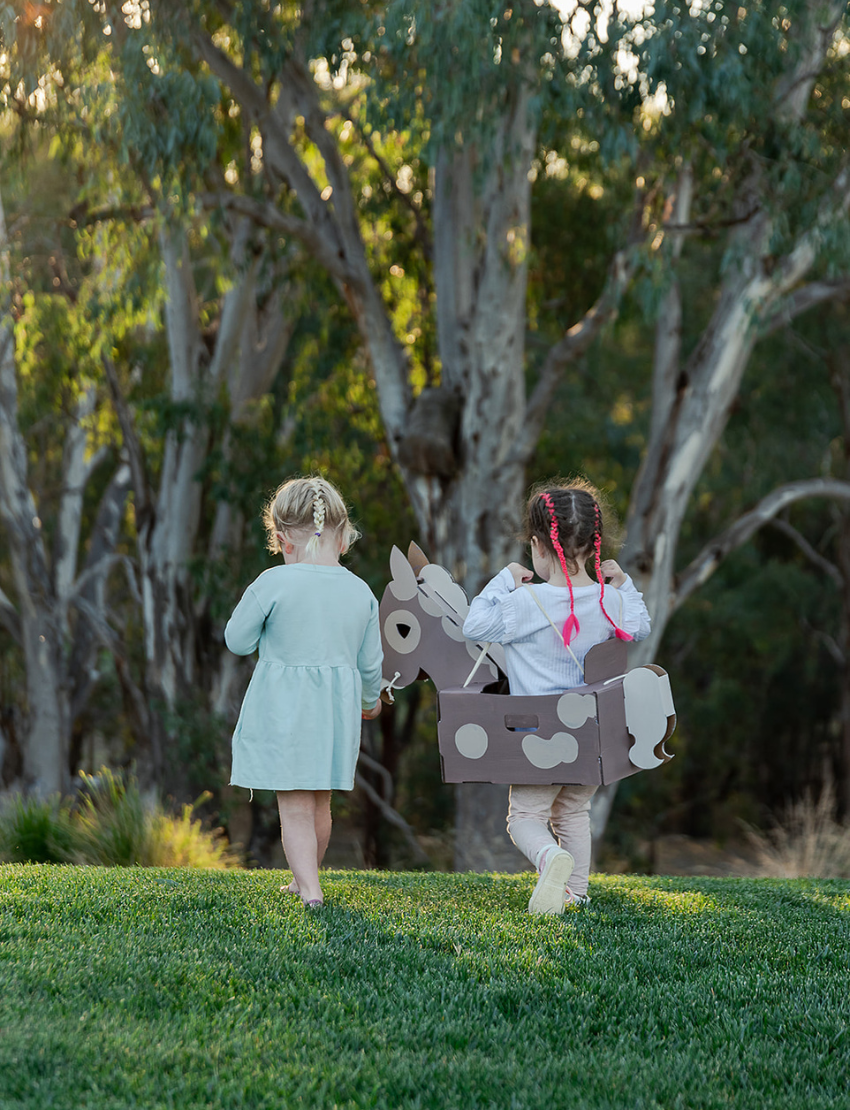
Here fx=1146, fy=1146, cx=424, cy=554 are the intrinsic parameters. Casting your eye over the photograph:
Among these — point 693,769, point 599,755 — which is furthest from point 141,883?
point 693,769

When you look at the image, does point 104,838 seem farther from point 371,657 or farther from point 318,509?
point 318,509

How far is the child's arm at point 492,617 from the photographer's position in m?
4.08

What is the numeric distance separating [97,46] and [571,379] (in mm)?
10317

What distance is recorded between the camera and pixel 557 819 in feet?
14.1

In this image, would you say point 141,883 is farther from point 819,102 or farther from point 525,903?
point 819,102

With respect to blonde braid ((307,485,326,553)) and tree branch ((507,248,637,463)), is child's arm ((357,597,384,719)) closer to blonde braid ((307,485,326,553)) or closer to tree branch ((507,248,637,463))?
blonde braid ((307,485,326,553))

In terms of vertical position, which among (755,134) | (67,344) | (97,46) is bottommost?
(67,344)

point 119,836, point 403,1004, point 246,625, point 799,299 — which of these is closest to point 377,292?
point 799,299

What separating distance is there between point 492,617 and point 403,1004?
5.03ft

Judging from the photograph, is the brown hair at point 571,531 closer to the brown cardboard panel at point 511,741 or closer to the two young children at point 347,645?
the two young children at point 347,645

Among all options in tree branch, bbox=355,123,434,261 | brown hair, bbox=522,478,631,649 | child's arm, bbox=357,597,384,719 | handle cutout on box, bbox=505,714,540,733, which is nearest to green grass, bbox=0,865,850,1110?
handle cutout on box, bbox=505,714,540,733

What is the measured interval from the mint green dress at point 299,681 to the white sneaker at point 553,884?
28.4 inches

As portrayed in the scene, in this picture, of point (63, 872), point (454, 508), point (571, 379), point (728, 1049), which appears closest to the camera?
point (728, 1049)

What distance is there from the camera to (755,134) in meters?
9.42
